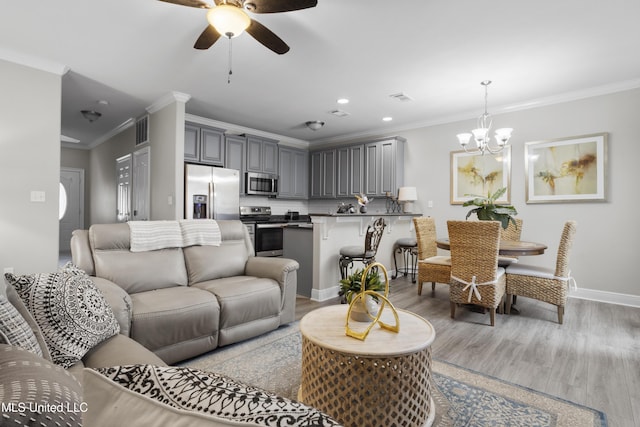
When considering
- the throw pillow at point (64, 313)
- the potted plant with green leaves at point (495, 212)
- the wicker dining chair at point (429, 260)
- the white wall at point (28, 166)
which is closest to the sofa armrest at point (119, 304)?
the throw pillow at point (64, 313)

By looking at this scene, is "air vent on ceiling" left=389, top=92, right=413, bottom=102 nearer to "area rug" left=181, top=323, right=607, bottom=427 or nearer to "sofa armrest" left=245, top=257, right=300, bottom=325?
"sofa armrest" left=245, top=257, right=300, bottom=325

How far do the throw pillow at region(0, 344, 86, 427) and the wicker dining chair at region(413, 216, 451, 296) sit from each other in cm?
349

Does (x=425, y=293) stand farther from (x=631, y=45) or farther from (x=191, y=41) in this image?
(x=191, y=41)

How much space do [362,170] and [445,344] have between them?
3.97 meters

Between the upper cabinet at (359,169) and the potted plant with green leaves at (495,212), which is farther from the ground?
the upper cabinet at (359,169)

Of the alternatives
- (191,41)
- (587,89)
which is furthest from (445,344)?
(587,89)

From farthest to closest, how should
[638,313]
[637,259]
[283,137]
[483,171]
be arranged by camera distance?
[283,137]
[483,171]
[637,259]
[638,313]

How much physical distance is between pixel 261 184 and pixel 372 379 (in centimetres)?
496

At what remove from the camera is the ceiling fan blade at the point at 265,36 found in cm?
223

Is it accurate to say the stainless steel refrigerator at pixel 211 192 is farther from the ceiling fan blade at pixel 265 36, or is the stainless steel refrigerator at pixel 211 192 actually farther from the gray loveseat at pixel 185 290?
the ceiling fan blade at pixel 265 36

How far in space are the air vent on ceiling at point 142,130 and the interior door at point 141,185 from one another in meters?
0.16

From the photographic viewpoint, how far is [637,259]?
3674 millimetres

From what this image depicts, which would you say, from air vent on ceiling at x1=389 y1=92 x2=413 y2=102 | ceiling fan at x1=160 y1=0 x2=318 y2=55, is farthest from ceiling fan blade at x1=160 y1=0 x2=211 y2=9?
air vent on ceiling at x1=389 y1=92 x2=413 y2=102

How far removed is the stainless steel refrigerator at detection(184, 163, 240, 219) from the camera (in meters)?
4.63
